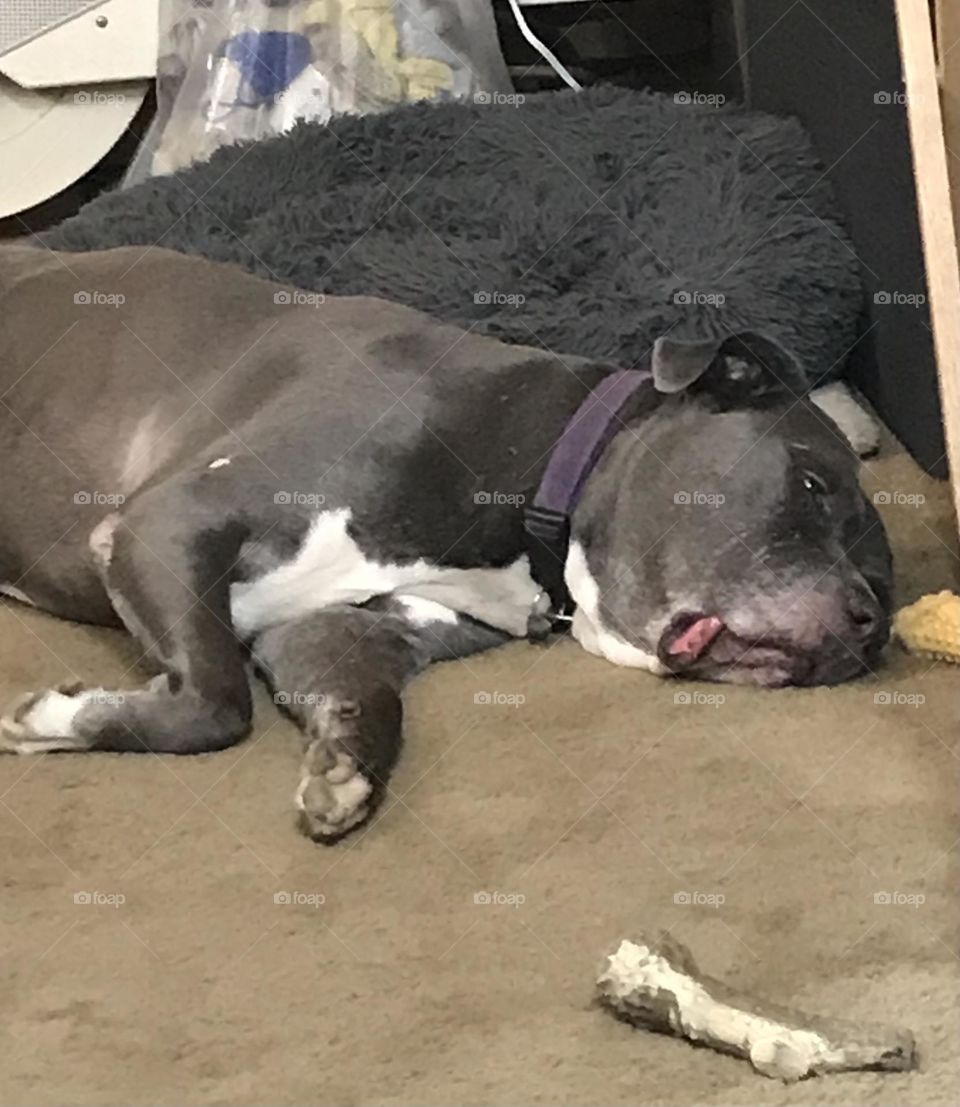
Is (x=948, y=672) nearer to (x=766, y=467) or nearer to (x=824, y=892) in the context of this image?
(x=766, y=467)

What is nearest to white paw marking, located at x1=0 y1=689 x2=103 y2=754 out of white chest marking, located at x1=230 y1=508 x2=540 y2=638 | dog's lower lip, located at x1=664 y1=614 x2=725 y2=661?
white chest marking, located at x1=230 y1=508 x2=540 y2=638

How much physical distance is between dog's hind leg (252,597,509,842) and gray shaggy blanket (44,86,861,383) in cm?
73

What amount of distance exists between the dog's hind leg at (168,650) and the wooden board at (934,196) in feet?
2.91

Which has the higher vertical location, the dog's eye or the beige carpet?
the dog's eye

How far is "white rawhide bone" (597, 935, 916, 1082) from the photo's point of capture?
1.31 m

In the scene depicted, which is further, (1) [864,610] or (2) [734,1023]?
(1) [864,610]

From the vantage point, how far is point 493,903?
1.56 meters

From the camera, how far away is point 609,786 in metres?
1.74

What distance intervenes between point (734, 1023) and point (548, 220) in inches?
73.1

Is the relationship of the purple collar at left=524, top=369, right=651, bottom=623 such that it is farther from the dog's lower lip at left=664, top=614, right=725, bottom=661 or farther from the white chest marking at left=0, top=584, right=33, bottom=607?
the white chest marking at left=0, top=584, right=33, bottom=607

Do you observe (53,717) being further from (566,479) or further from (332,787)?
(566,479)

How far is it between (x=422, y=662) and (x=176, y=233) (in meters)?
1.24

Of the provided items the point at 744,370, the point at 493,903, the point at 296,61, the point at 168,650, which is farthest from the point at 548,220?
the point at 493,903

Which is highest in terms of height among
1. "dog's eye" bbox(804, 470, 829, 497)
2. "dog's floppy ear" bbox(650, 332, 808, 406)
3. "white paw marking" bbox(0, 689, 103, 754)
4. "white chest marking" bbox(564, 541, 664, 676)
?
"dog's floppy ear" bbox(650, 332, 808, 406)
